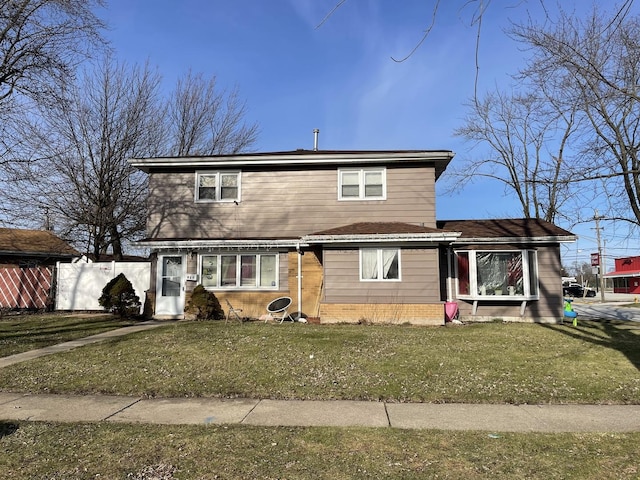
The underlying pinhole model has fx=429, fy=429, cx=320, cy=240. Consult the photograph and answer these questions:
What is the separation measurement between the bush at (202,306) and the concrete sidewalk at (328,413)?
7912mm

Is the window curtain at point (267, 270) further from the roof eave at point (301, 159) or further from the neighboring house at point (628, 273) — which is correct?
the neighboring house at point (628, 273)

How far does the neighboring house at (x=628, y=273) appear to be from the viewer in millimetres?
52562

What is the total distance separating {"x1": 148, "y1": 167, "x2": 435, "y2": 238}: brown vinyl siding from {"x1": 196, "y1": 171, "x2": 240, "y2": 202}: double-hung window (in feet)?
0.75

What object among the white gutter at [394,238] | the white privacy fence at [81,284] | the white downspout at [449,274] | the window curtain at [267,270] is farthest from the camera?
the white privacy fence at [81,284]

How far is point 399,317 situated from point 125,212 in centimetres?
1581

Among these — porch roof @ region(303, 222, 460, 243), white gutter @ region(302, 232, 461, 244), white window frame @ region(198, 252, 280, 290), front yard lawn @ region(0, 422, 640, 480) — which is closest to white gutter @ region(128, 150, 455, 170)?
porch roof @ region(303, 222, 460, 243)

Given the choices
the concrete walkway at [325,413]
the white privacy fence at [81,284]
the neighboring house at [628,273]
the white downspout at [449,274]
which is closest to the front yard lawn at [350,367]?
the concrete walkway at [325,413]

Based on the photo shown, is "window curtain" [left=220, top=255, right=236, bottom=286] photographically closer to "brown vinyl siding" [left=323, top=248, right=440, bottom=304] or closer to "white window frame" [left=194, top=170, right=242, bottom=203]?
"white window frame" [left=194, top=170, right=242, bottom=203]

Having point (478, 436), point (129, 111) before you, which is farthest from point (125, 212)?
point (478, 436)

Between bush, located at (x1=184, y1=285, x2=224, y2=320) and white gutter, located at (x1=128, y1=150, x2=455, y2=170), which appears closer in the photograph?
bush, located at (x1=184, y1=285, x2=224, y2=320)

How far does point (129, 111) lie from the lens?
21.6 meters

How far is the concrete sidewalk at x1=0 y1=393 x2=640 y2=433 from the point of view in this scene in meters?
5.21

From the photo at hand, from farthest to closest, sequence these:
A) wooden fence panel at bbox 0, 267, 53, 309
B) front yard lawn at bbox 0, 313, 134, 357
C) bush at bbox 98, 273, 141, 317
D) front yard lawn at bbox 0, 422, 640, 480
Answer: wooden fence panel at bbox 0, 267, 53, 309 → bush at bbox 98, 273, 141, 317 → front yard lawn at bbox 0, 313, 134, 357 → front yard lawn at bbox 0, 422, 640, 480

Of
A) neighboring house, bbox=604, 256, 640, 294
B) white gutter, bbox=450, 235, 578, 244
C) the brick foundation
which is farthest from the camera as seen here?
neighboring house, bbox=604, 256, 640, 294
